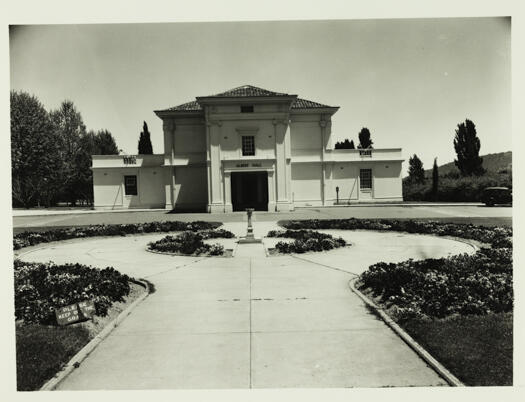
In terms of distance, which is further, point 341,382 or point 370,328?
point 370,328

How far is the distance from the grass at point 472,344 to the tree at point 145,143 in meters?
44.0

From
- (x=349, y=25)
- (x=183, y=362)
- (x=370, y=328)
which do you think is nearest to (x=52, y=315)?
(x=183, y=362)

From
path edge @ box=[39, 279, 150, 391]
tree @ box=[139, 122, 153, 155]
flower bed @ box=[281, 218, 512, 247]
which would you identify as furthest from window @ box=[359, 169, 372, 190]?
path edge @ box=[39, 279, 150, 391]

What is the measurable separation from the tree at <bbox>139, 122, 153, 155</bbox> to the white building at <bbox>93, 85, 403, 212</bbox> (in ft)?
31.8

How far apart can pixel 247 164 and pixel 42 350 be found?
2599 centimetres

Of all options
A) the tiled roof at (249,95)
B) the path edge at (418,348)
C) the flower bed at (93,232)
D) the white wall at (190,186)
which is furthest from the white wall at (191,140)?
the path edge at (418,348)

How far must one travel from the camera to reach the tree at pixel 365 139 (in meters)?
51.2

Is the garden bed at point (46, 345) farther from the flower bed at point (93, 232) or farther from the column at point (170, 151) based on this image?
the column at point (170, 151)

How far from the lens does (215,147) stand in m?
30.6

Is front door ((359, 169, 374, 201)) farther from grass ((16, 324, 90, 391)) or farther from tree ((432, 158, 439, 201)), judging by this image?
grass ((16, 324, 90, 391))

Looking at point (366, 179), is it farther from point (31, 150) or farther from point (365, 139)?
point (31, 150)

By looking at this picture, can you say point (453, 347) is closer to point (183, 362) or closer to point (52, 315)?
point (183, 362)

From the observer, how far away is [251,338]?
5.45 metres

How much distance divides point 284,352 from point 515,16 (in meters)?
6.60
